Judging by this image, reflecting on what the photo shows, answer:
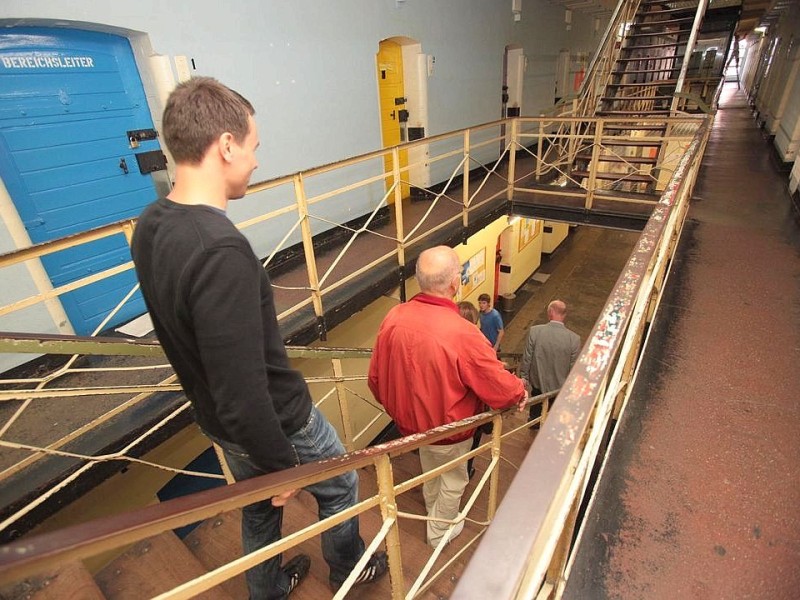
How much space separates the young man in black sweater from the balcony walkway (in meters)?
1.23

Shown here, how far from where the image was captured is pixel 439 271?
6.74 ft

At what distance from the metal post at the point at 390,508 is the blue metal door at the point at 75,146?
134 inches

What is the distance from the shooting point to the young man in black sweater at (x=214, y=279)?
1044mm

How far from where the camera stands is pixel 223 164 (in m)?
1.16

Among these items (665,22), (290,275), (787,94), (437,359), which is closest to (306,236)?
(290,275)

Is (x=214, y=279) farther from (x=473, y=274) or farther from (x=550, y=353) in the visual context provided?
(x=473, y=274)

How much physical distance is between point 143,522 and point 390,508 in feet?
2.59

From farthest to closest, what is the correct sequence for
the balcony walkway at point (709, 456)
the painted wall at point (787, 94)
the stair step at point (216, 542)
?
1. the painted wall at point (787, 94)
2. the stair step at point (216, 542)
3. the balcony walkway at point (709, 456)

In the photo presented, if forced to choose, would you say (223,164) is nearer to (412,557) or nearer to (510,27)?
(412,557)

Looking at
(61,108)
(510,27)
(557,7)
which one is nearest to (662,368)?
(61,108)

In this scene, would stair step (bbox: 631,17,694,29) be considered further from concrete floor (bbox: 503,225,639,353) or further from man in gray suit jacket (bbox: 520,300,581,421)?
man in gray suit jacket (bbox: 520,300,581,421)

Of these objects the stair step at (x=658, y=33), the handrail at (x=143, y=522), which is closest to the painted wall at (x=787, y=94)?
the stair step at (x=658, y=33)

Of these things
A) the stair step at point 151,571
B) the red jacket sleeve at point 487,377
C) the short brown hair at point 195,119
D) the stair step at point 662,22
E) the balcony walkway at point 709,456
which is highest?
the stair step at point 662,22

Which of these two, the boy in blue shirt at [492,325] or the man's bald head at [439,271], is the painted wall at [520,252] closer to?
the boy in blue shirt at [492,325]
